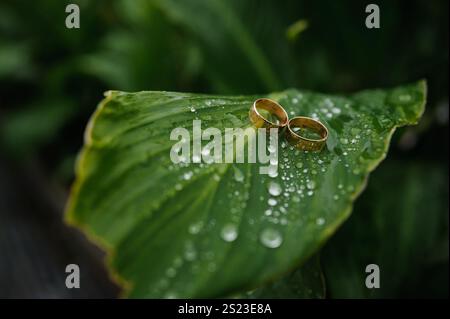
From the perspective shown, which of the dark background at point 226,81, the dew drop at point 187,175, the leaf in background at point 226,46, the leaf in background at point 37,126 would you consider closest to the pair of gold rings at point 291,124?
the dew drop at point 187,175

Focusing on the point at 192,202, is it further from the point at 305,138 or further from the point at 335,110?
the point at 335,110

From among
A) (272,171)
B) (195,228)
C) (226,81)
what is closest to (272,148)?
(272,171)

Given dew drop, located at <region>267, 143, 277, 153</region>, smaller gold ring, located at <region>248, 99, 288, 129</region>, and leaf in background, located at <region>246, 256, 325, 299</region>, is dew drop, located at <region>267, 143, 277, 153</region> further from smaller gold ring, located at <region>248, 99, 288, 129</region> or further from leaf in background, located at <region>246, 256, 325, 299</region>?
leaf in background, located at <region>246, 256, 325, 299</region>

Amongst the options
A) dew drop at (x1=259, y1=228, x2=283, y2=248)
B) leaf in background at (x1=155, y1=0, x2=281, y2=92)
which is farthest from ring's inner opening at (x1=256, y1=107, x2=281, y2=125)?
leaf in background at (x1=155, y1=0, x2=281, y2=92)

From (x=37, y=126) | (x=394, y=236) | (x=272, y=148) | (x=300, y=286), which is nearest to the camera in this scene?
(x=272, y=148)
